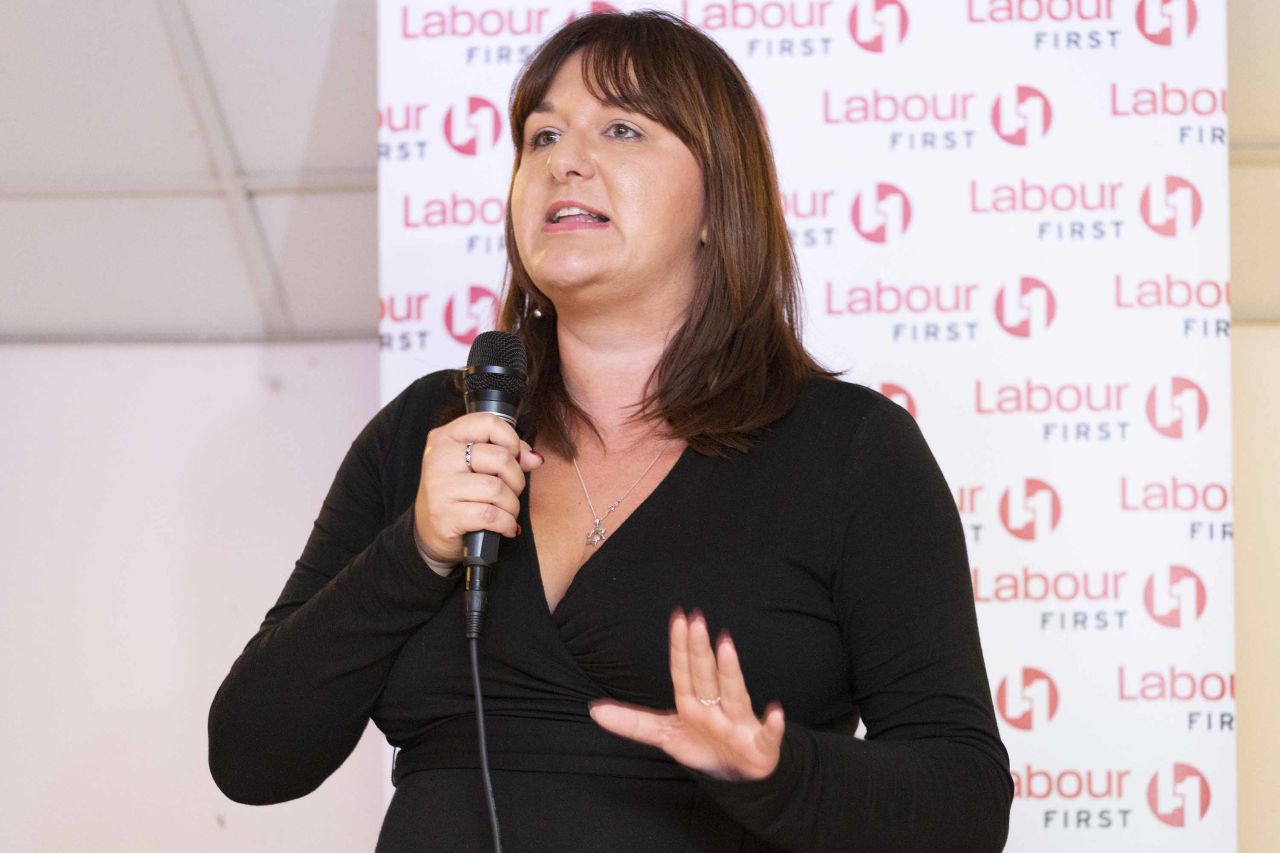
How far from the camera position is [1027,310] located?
2613mm

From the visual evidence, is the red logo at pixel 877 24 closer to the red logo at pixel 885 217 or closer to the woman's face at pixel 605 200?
the red logo at pixel 885 217

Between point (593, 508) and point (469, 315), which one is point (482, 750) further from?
point (469, 315)

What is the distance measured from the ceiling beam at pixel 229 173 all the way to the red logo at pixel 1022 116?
1.72 m

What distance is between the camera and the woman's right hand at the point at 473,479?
1278 millimetres

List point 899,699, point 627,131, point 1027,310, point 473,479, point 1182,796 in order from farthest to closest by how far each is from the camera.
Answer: point 1027,310 → point 1182,796 → point 627,131 → point 899,699 → point 473,479

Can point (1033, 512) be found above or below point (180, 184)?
below

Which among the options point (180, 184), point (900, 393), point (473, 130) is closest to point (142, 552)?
point (180, 184)

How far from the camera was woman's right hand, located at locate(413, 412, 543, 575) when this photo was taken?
1.28 m

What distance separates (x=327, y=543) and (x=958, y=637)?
0.75 m

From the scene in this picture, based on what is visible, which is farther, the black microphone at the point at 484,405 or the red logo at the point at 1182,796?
the red logo at the point at 1182,796

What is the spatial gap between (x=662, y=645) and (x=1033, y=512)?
1.39 meters

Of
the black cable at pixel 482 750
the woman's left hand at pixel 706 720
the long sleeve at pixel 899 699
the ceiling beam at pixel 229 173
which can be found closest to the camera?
the woman's left hand at pixel 706 720

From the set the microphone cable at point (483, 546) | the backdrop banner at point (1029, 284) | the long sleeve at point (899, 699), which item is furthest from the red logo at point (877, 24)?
the microphone cable at point (483, 546)

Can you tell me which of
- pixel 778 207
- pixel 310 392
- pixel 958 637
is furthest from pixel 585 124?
pixel 310 392
